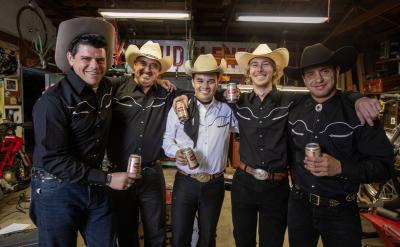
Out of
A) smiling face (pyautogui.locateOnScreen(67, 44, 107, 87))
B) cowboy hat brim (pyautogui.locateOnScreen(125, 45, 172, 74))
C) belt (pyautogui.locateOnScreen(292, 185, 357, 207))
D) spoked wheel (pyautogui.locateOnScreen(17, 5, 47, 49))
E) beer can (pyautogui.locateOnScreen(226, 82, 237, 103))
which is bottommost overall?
belt (pyautogui.locateOnScreen(292, 185, 357, 207))

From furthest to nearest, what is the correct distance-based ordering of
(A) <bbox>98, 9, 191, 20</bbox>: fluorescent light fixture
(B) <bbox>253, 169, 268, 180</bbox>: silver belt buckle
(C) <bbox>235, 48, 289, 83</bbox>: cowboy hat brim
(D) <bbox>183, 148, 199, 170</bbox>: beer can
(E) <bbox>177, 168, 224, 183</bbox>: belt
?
(A) <bbox>98, 9, 191, 20</bbox>: fluorescent light fixture, (C) <bbox>235, 48, 289, 83</bbox>: cowboy hat brim, (E) <bbox>177, 168, 224, 183</bbox>: belt, (B) <bbox>253, 169, 268, 180</bbox>: silver belt buckle, (D) <bbox>183, 148, 199, 170</bbox>: beer can

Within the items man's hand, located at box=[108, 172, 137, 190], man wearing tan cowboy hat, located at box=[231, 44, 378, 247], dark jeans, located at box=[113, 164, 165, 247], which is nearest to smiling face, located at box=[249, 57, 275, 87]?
man wearing tan cowboy hat, located at box=[231, 44, 378, 247]

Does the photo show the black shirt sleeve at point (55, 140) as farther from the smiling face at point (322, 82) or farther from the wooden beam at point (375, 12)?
the wooden beam at point (375, 12)

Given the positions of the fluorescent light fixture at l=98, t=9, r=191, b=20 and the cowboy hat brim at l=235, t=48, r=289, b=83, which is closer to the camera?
the cowboy hat brim at l=235, t=48, r=289, b=83

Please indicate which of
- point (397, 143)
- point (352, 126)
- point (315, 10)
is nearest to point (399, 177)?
point (397, 143)

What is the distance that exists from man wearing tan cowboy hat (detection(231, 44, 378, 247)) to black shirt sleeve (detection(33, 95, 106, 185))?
1.22 metres

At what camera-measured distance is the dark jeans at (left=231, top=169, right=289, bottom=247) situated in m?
2.27

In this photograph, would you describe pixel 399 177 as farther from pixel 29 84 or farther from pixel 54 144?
pixel 29 84

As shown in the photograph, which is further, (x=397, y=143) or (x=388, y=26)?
(x=388, y=26)

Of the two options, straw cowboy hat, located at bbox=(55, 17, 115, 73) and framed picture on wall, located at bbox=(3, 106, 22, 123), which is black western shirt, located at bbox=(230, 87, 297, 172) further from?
framed picture on wall, located at bbox=(3, 106, 22, 123)

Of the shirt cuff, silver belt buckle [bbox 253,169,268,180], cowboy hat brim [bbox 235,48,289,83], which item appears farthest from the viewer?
cowboy hat brim [bbox 235,48,289,83]

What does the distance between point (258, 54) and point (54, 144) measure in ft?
5.40

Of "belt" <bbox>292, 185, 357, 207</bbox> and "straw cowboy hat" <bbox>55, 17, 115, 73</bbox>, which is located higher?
"straw cowboy hat" <bbox>55, 17, 115, 73</bbox>

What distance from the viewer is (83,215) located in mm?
1918
